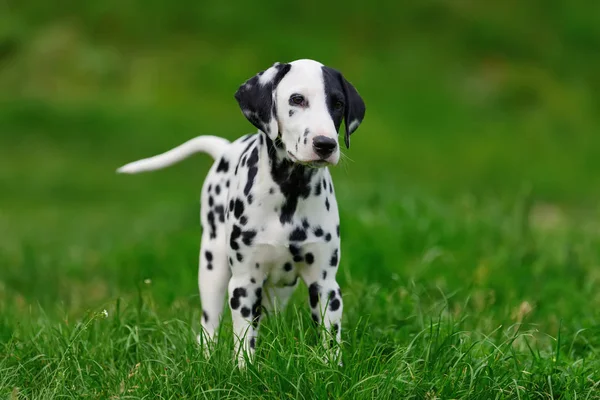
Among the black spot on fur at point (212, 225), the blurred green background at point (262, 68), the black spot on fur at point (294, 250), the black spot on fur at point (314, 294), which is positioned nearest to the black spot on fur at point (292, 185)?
the black spot on fur at point (294, 250)

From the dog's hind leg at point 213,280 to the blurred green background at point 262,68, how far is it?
5.02m

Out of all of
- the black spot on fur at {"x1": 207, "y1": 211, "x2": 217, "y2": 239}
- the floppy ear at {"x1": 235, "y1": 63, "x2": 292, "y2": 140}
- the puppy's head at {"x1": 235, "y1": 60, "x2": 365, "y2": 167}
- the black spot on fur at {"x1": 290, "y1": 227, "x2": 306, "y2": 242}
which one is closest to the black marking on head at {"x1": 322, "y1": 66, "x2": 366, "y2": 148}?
the puppy's head at {"x1": 235, "y1": 60, "x2": 365, "y2": 167}

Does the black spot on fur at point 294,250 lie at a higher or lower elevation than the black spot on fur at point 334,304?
higher

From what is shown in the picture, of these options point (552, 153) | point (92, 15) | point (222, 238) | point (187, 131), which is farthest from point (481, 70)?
point (222, 238)

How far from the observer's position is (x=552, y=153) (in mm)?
13172

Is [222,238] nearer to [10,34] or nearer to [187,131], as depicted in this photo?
[187,131]

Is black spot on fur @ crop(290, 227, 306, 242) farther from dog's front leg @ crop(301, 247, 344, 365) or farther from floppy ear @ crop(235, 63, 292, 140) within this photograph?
floppy ear @ crop(235, 63, 292, 140)

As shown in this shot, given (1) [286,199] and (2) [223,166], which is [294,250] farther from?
(2) [223,166]

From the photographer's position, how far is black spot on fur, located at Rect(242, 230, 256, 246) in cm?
376

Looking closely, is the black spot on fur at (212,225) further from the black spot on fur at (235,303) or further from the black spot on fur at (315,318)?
the black spot on fur at (315,318)

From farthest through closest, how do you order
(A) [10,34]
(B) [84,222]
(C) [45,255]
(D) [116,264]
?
(A) [10,34], (B) [84,222], (C) [45,255], (D) [116,264]

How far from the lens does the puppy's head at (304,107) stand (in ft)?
11.2

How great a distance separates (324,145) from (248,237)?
603mm

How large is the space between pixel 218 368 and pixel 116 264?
159 inches
